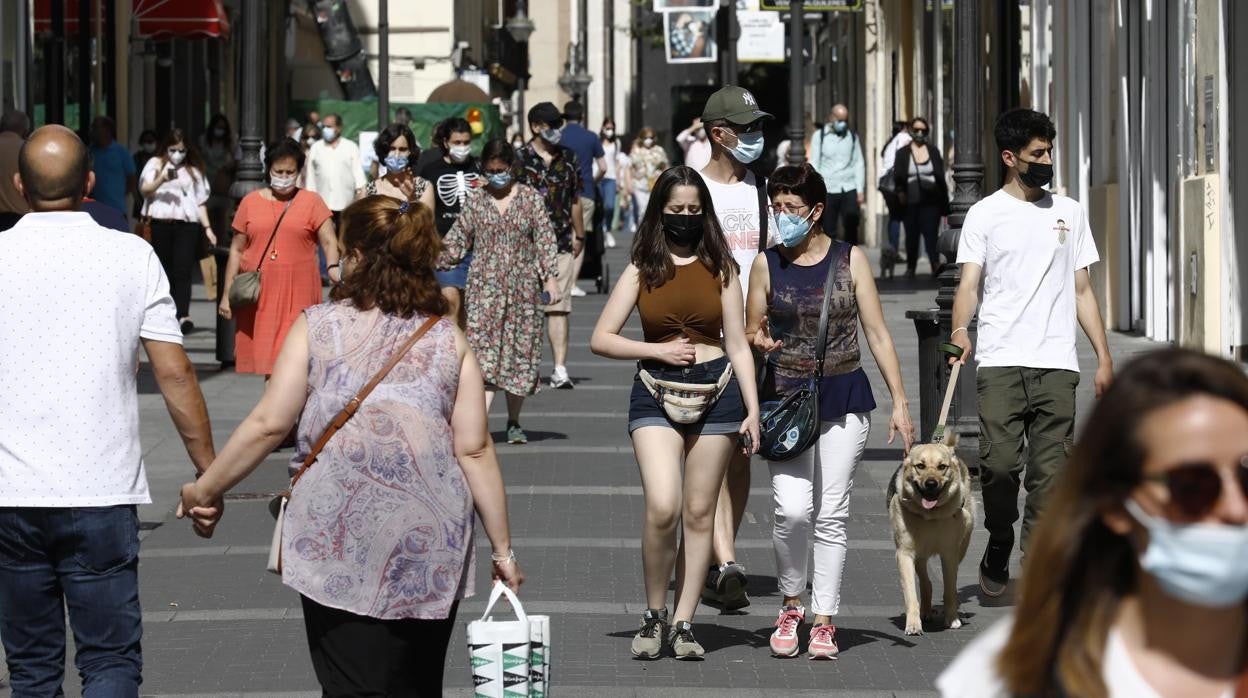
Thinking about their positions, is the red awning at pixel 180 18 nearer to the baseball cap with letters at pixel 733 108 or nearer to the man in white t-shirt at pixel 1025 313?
the baseball cap with letters at pixel 733 108

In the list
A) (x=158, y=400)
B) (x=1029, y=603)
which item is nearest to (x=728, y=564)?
(x=1029, y=603)

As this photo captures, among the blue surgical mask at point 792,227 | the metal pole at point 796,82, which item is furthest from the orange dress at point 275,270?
the metal pole at point 796,82

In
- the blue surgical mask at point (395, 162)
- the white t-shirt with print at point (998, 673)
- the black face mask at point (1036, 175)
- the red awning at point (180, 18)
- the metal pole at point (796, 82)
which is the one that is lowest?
the white t-shirt with print at point (998, 673)

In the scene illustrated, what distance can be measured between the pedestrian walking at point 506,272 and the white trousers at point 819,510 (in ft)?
16.9

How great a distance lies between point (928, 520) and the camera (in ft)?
25.4

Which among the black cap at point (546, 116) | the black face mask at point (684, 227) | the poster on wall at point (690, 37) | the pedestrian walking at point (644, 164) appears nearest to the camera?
the black face mask at point (684, 227)

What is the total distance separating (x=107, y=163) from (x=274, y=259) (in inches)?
349

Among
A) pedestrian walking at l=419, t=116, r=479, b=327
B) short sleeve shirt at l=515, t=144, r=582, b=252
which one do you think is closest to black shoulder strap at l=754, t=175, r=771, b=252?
pedestrian walking at l=419, t=116, r=479, b=327

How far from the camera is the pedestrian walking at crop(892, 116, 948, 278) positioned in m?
24.1

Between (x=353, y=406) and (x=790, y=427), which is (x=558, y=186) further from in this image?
(x=353, y=406)

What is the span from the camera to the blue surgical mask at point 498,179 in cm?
1236

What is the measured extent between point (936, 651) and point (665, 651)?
3.02 feet

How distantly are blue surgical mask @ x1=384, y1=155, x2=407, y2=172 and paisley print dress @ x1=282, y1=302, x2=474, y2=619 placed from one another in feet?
25.6

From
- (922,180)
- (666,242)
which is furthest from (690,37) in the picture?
(666,242)
